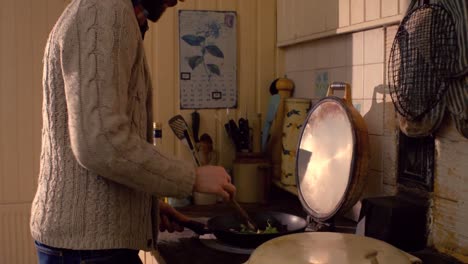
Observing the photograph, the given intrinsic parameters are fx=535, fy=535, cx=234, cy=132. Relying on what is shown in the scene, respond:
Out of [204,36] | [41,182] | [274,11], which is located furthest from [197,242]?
[274,11]

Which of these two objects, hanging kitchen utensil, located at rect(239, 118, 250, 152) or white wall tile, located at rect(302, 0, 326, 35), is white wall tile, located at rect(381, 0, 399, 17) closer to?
white wall tile, located at rect(302, 0, 326, 35)

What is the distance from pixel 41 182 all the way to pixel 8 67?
1.20 meters

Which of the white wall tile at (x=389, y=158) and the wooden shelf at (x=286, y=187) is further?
the wooden shelf at (x=286, y=187)

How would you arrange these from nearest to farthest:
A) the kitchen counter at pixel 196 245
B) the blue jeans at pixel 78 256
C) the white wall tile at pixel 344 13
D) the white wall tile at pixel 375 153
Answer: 1. the blue jeans at pixel 78 256
2. the kitchen counter at pixel 196 245
3. the white wall tile at pixel 375 153
4. the white wall tile at pixel 344 13

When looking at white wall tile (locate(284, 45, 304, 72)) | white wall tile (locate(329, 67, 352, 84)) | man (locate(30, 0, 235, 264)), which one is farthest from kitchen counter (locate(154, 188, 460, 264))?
white wall tile (locate(284, 45, 304, 72))

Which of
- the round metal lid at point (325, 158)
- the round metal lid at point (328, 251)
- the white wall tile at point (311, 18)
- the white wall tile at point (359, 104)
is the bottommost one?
the round metal lid at point (328, 251)

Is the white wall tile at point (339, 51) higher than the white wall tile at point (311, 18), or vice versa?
the white wall tile at point (311, 18)

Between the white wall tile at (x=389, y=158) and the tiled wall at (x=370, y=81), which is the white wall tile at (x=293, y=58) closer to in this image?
the tiled wall at (x=370, y=81)

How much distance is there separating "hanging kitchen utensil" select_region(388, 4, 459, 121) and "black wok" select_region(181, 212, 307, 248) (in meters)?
0.43

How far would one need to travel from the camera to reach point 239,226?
4.91 ft

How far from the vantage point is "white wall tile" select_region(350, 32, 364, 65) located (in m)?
1.59

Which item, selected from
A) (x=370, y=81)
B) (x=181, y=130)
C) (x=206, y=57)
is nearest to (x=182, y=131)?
(x=181, y=130)

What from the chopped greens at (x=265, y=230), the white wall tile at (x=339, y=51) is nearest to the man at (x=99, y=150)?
the chopped greens at (x=265, y=230)

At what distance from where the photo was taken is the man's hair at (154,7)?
114 cm
